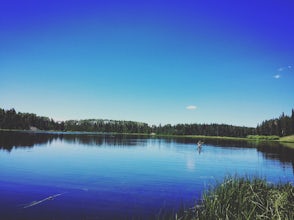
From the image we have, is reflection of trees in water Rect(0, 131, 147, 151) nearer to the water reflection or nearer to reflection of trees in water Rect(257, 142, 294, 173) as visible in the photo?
the water reflection

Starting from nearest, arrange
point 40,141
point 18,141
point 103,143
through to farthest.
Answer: point 18,141, point 40,141, point 103,143

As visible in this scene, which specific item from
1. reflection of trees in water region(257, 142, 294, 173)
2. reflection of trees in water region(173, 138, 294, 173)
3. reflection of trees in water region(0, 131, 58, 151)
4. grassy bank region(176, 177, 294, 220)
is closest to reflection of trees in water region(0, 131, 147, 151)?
reflection of trees in water region(0, 131, 58, 151)

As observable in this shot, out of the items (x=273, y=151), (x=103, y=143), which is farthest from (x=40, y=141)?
(x=273, y=151)

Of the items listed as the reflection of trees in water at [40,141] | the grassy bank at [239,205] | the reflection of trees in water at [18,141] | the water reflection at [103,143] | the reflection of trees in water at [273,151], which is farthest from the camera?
the reflection of trees in water at [40,141]

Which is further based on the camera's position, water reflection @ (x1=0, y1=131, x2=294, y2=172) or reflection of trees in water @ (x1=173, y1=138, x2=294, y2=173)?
water reflection @ (x1=0, y1=131, x2=294, y2=172)

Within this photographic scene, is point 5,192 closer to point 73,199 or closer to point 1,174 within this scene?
point 73,199

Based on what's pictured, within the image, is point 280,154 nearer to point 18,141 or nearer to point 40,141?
point 40,141

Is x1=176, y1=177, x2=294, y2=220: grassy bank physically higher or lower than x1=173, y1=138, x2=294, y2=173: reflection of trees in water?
higher

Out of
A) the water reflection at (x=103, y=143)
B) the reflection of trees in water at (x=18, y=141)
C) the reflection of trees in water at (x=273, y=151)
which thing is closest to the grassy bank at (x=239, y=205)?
the reflection of trees in water at (x=273, y=151)

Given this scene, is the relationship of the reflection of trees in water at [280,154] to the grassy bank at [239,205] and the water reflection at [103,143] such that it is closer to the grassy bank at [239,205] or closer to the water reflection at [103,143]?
the water reflection at [103,143]

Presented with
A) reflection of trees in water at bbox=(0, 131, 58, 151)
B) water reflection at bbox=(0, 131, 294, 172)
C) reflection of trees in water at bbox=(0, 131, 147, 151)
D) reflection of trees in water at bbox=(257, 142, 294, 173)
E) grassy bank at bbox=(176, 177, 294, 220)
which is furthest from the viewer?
reflection of trees in water at bbox=(0, 131, 147, 151)

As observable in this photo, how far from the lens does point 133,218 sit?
16344mm

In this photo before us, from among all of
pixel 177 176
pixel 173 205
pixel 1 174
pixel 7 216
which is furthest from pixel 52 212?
pixel 177 176

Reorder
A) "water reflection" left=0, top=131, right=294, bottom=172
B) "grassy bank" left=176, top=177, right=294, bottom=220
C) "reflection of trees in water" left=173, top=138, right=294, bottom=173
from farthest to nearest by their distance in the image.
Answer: "water reflection" left=0, top=131, right=294, bottom=172 < "reflection of trees in water" left=173, top=138, right=294, bottom=173 < "grassy bank" left=176, top=177, right=294, bottom=220
